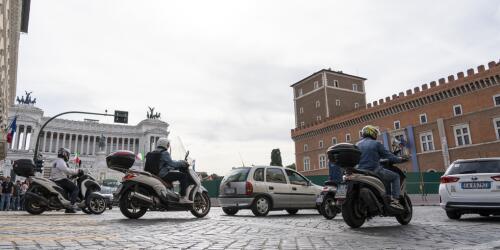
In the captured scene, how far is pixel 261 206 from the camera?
34.2ft

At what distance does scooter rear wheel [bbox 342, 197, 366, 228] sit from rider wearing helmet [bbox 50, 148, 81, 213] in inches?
310

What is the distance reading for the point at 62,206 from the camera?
9.80 m

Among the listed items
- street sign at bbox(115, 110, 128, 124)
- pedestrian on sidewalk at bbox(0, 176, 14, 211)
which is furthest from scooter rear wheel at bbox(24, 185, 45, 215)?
street sign at bbox(115, 110, 128, 124)

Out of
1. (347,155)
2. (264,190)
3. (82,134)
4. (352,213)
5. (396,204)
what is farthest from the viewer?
(82,134)

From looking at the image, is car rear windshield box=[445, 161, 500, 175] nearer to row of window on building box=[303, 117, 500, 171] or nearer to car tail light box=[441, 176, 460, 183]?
car tail light box=[441, 176, 460, 183]

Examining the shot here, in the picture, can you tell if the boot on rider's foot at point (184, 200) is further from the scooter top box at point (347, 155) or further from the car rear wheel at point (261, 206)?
the scooter top box at point (347, 155)

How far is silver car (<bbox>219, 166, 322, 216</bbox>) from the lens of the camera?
10.4 m

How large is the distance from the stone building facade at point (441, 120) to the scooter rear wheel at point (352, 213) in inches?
960

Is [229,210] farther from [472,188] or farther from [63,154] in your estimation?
[472,188]

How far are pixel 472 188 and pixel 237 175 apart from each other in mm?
6264

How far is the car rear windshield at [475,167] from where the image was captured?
771 cm

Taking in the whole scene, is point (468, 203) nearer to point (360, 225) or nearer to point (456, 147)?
point (360, 225)

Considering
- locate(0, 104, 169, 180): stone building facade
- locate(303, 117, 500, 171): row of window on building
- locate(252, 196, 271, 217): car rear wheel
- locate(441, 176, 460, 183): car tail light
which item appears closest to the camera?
locate(441, 176, 460, 183): car tail light

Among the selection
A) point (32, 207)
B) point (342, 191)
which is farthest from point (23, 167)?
point (342, 191)
